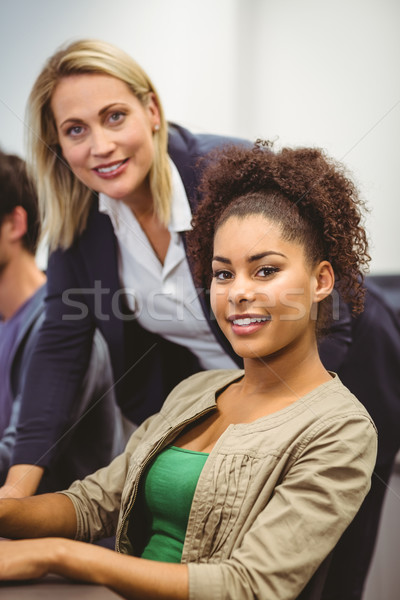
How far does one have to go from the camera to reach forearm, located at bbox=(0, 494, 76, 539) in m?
1.19

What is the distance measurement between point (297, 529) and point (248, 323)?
1.17ft

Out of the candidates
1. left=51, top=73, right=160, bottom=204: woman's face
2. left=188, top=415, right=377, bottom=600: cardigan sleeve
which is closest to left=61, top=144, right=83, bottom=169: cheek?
left=51, top=73, right=160, bottom=204: woman's face

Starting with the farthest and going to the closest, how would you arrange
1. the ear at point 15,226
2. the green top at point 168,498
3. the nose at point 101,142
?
1. the ear at point 15,226
2. the nose at point 101,142
3. the green top at point 168,498

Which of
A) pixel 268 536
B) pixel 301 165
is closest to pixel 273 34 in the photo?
pixel 301 165

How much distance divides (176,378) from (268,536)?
3.10 feet

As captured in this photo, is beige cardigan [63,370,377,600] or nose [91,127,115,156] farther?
nose [91,127,115,156]

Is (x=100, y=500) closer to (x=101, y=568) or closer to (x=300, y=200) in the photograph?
(x=101, y=568)

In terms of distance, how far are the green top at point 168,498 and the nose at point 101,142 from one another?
2.71ft

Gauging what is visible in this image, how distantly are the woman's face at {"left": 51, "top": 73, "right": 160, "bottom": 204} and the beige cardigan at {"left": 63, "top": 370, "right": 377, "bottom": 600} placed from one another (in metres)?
0.74

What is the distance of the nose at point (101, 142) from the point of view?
1.72 m

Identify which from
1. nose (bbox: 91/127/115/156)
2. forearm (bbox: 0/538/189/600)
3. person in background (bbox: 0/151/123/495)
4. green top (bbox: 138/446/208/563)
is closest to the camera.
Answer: forearm (bbox: 0/538/189/600)

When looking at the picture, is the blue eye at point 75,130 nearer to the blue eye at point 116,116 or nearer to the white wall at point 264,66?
the blue eye at point 116,116

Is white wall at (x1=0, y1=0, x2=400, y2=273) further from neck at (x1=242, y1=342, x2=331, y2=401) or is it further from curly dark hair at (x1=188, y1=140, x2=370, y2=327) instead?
neck at (x1=242, y1=342, x2=331, y2=401)

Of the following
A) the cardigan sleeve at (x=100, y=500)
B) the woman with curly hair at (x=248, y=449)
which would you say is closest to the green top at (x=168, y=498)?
the woman with curly hair at (x=248, y=449)
